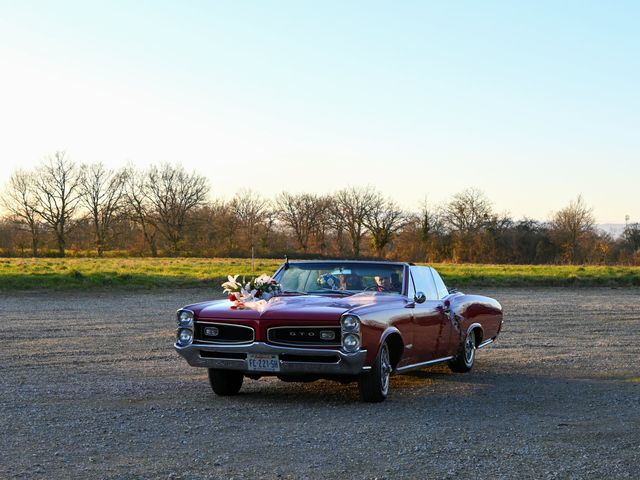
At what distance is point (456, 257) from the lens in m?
67.4

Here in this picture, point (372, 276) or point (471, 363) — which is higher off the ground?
point (372, 276)

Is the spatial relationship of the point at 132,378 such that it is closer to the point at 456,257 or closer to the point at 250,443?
the point at 250,443

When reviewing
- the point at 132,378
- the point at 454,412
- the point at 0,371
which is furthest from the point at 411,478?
the point at 0,371

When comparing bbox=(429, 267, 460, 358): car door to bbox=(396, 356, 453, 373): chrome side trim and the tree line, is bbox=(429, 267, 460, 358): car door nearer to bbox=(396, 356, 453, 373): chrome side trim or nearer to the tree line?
bbox=(396, 356, 453, 373): chrome side trim

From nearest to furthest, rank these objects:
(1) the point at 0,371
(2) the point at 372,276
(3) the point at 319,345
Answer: (3) the point at 319,345 → (2) the point at 372,276 → (1) the point at 0,371

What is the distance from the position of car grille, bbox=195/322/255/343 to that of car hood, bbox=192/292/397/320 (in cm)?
9

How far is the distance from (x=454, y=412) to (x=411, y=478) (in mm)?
2906

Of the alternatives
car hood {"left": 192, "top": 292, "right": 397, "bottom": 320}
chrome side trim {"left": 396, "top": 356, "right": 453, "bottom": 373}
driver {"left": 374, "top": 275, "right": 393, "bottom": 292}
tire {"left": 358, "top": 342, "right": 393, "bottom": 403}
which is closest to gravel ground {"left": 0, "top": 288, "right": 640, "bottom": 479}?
tire {"left": 358, "top": 342, "right": 393, "bottom": 403}

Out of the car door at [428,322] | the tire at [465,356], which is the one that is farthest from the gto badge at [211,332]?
the tire at [465,356]

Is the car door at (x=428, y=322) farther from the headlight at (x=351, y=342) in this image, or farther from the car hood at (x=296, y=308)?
the headlight at (x=351, y=342)

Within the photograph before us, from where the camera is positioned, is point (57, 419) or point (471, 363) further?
point (471, 363)

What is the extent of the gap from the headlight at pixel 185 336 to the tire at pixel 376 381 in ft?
6.19

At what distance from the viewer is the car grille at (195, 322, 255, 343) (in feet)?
30.1

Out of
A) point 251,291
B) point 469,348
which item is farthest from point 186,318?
point 469,348
